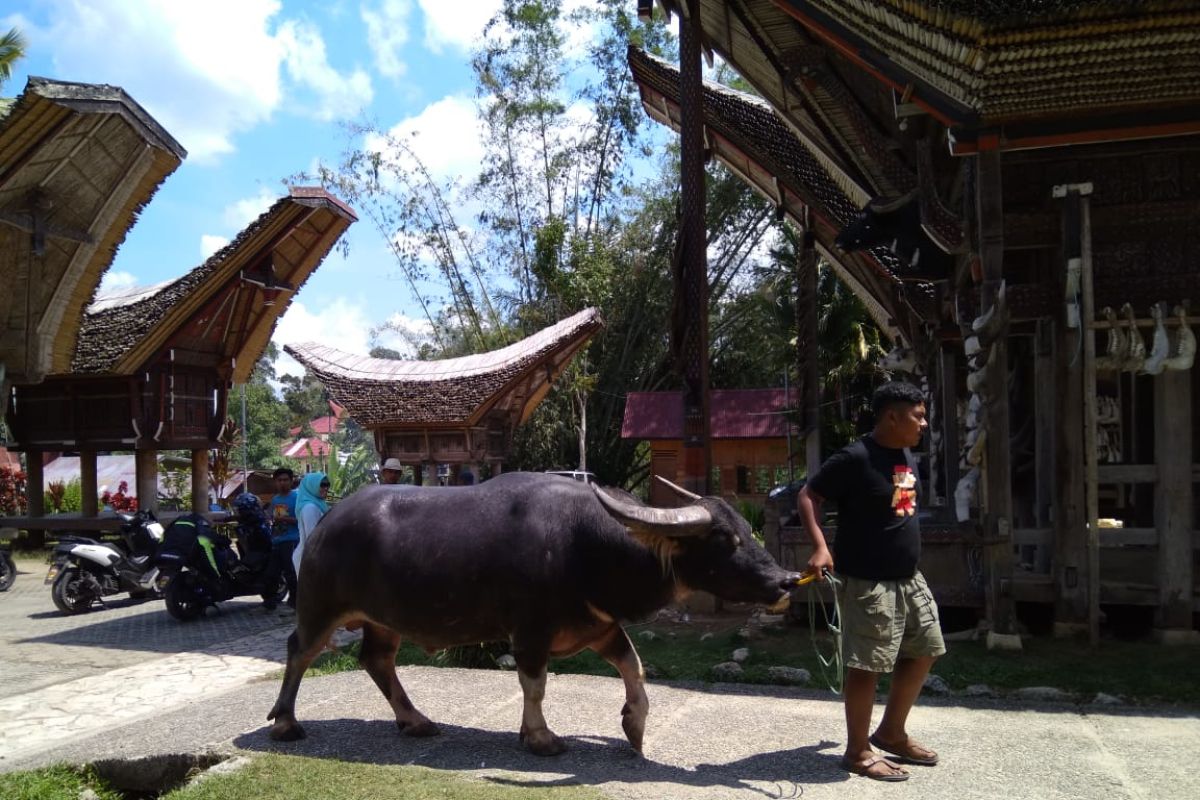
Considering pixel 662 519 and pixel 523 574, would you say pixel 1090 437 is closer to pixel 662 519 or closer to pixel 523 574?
pixel 662 519

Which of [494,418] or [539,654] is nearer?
Answer: [539,654]

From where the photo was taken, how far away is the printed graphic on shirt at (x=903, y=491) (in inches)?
173

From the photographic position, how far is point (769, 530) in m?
7.62

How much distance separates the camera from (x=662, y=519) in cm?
466

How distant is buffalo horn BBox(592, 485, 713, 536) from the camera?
15.2 feet

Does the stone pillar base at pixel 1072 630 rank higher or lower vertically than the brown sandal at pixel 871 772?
higher

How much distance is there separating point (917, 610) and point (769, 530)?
3.25m

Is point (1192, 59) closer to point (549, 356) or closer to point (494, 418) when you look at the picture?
point (549, 356)

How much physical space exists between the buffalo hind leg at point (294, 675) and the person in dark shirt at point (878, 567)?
2719mm

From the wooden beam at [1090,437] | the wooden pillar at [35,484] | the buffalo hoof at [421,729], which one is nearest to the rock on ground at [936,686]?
the wooden beam at [1090,437]

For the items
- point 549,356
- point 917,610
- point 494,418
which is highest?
point 549,356

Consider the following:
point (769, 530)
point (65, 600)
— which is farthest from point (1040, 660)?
point (65, 600)

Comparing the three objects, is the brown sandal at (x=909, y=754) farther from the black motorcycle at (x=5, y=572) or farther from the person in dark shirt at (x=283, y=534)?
the black motorcycle at (x=5, y=572)

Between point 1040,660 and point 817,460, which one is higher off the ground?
point 817,460
